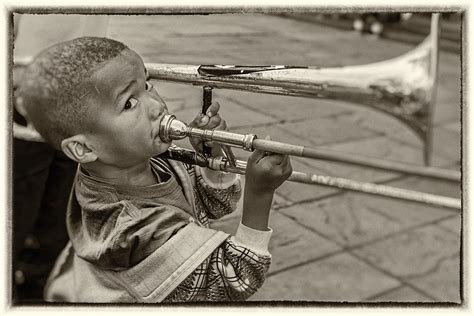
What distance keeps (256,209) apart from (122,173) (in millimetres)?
182

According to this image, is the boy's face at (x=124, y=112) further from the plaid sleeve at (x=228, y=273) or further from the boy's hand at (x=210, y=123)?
the plaid sleeve at (x=228, y=273)

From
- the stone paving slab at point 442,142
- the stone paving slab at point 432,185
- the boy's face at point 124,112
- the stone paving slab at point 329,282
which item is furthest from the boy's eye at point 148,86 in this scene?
the stone paving slab at point 442,142

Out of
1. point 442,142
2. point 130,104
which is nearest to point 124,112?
point 130,104

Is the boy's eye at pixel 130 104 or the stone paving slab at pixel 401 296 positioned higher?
the boy's eye at pixel 130 104

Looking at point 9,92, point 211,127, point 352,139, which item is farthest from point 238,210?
point 352,139

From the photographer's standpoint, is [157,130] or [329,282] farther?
[329,282]

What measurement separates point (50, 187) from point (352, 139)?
0.72 m

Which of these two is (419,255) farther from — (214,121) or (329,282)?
(214,121)

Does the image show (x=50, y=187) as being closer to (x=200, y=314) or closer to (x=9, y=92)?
(x=9, y=92)

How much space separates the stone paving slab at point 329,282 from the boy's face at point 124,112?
0.30m

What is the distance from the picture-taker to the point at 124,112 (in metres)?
0.81

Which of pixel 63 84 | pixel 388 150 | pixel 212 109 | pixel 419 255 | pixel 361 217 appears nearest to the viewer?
pixel 63 84

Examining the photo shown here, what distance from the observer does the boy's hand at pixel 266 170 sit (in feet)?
2.65

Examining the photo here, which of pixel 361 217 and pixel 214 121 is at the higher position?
pixel 214 121
